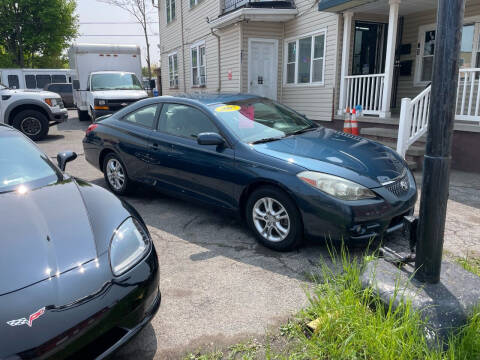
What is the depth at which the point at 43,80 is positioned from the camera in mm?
24016

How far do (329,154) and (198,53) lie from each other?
14387mm

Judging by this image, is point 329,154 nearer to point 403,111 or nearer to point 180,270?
point 180,270

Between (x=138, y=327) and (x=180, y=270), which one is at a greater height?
(x=138, y=327)

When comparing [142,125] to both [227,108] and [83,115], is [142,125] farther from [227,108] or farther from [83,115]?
[83,115]

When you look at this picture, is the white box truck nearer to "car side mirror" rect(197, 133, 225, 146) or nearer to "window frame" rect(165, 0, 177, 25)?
"window frame" rect(165, 0, 177, 25)

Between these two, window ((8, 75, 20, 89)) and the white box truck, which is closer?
the white box truck

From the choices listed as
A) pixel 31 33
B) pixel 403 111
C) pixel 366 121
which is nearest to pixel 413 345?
pixel 403 111

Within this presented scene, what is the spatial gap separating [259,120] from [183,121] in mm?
924

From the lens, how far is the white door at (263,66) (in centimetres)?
1264

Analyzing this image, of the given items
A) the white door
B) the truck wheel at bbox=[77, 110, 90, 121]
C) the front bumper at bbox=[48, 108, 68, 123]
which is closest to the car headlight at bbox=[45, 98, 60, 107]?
the front bumper at bbox=[48, 108, 68, 123]

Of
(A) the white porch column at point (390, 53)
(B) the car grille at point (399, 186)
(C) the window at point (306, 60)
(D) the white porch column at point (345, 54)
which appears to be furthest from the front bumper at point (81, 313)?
(C) the window at point (306, 60)

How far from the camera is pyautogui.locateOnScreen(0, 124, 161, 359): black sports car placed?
166 cm

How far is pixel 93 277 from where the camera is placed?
74.5 inches

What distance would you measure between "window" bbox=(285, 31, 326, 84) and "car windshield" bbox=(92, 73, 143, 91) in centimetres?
567
